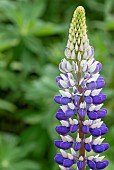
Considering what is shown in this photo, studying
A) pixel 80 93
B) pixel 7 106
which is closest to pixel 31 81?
pixel 7 106

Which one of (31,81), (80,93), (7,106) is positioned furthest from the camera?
(31,81)

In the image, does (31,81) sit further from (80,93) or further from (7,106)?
(80,93)

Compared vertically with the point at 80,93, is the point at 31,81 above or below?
above

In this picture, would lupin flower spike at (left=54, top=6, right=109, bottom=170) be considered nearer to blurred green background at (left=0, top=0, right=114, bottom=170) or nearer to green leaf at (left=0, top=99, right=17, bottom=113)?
blurred green background at (left=0, top=0, right=114, bottom=170)

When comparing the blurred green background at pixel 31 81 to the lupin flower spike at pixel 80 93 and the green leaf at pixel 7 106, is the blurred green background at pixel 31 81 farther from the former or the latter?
the lupin flower spike at pixel 80 93

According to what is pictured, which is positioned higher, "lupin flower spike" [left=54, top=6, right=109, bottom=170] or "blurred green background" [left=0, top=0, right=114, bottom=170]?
"blurred green background" [left=0, top=0, right=114, bottom=170]

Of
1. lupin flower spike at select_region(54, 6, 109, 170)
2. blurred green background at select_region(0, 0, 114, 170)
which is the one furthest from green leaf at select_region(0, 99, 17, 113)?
lupin flower spike at select_region(54, 6, 109, 170)

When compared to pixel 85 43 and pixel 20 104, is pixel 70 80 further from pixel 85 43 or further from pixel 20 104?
pixel 20 104

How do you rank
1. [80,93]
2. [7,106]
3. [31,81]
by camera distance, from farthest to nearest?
[31,81] → [7,106] → [80,93]
